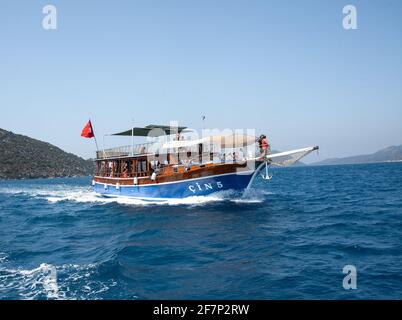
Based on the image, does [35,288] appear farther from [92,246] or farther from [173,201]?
[173,201]

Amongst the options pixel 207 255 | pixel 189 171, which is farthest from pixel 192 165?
pixel 207 255

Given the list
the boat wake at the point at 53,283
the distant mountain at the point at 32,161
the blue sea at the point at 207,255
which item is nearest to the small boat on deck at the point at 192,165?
the blue sea at the point at 207,255

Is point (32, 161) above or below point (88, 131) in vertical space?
below

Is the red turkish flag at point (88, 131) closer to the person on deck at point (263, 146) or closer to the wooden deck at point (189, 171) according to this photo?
the wooden deck at point (189, 171)

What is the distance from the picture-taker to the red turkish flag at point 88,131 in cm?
3447

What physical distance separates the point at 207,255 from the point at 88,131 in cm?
2736

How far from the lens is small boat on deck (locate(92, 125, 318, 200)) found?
22781 mm

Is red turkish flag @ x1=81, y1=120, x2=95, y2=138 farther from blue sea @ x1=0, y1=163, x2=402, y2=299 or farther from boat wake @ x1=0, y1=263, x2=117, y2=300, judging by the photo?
boat wake @ x1=0, y1=263, x2=117, y2=300

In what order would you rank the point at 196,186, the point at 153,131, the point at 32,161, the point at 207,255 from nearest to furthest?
the point at 207,255
the point at 196,186
the point at 153,131
the point at 32,161

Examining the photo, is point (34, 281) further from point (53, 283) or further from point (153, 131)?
point (153, 131)

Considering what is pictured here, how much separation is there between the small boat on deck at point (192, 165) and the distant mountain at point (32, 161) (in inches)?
4228

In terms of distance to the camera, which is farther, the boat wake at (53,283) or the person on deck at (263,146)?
the person on deck at (263,146)

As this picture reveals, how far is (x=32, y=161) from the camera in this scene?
132250 millimetres
